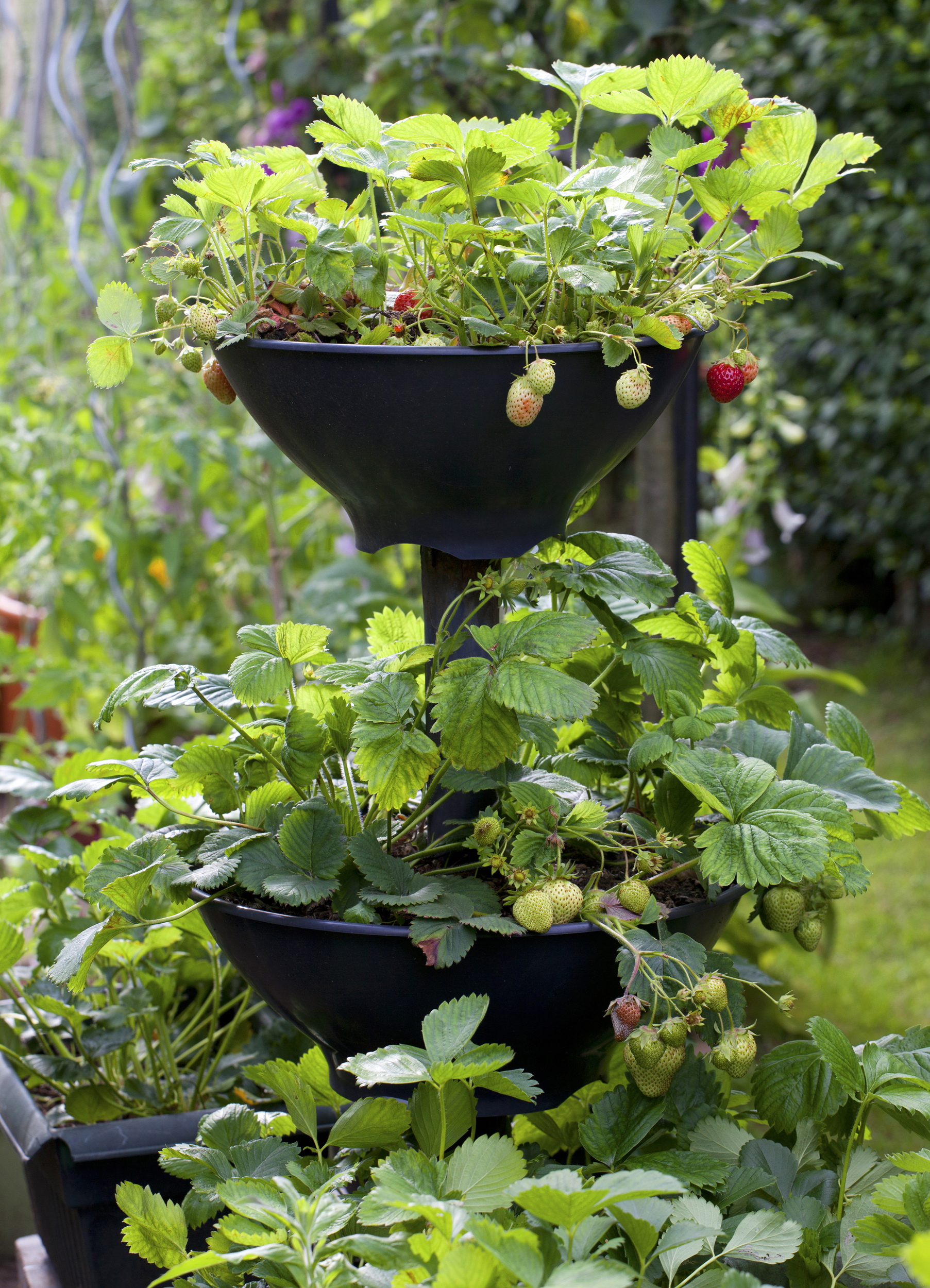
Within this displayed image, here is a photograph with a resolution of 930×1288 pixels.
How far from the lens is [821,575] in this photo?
14.3ft

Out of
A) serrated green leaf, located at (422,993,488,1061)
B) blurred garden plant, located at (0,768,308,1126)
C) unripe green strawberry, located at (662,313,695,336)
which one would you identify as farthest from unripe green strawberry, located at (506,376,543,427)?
blurred garden plant, located at (0,768,308,1126)

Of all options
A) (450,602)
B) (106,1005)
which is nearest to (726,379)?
(450,602)

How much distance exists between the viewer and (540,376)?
623mm

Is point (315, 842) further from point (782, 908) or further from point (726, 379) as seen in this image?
point (726, 379)

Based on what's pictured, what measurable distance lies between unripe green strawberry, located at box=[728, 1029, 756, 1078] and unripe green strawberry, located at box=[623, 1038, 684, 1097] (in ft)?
0.10

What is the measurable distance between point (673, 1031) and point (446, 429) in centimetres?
37

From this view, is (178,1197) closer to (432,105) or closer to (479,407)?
(479,407)

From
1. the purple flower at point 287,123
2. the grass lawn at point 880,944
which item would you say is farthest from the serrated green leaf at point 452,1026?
the purple flower at point 287,123

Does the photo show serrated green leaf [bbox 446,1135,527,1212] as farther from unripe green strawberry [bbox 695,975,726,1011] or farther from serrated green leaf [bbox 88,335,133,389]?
serrated green leaf [bbox 88,335,133,389]

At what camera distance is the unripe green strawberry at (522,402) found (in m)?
0.63

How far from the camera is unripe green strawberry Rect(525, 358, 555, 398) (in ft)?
2.05

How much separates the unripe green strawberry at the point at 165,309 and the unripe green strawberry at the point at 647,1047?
0.52 m

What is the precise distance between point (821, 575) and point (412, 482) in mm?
3920

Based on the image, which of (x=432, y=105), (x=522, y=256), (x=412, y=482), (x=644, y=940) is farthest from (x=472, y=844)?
(x=432, y=105)
